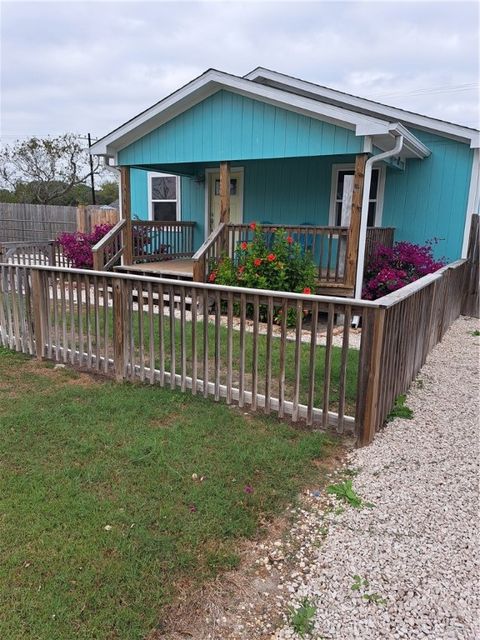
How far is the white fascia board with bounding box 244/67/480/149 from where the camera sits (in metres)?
8.51

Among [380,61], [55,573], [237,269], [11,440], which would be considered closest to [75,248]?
[237,269]

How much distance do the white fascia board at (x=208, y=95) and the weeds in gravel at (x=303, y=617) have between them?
21.2 ft

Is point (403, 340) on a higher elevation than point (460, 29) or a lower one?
lower

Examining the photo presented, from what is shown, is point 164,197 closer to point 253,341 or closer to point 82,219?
point 82,219

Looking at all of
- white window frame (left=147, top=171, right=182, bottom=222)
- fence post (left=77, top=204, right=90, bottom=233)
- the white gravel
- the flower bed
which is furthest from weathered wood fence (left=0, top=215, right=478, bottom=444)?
fence post (left=77, top=204, right=90, bottom=233)

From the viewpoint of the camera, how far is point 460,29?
11.1m

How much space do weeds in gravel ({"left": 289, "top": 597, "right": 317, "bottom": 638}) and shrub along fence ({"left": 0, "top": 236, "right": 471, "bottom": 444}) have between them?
1655 millimetres

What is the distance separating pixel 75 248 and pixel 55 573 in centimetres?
977

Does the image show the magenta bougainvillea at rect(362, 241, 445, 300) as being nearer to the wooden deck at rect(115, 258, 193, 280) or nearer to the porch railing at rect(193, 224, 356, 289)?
the porch railing at rect(193, 224, 356, 289)

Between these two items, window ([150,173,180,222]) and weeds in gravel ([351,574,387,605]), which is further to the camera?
window ([150,173,180,222])

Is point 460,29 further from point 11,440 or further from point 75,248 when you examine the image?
point 11,440

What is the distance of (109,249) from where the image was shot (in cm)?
962

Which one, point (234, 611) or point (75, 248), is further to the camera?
point (75, 248)

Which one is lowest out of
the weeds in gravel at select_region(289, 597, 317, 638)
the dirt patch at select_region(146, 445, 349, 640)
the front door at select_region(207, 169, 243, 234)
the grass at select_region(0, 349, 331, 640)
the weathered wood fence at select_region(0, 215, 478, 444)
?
the dirt patch at select_region(146, 445, 349, 640)
